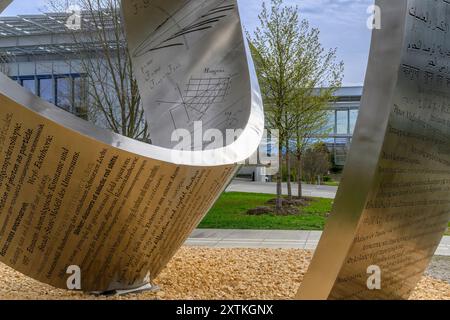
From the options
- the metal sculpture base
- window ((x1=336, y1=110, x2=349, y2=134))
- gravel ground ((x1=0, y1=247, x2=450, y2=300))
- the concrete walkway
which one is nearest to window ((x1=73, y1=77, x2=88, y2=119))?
the concrete walkway

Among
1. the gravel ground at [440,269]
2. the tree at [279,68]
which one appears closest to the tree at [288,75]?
the tree at [279,68]

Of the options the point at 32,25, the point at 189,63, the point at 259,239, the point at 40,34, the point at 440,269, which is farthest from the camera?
the point at 32,25

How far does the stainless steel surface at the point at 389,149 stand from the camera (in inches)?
145

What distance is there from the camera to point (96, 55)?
54.6 ft

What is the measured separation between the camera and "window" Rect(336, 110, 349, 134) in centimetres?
2838

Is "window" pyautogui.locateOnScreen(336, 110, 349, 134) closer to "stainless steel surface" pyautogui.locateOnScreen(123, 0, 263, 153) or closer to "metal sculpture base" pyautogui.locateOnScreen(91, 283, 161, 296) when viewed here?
"stainless steel surface" pyautogui.locateOnScreen(123, 0, 263, 153)

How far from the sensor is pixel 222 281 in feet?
25.6

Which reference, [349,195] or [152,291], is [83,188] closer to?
[152,291]

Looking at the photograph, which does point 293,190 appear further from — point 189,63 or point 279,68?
point 189,63

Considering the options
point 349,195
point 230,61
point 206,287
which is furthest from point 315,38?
point 349,195

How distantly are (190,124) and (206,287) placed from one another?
90.1 inches

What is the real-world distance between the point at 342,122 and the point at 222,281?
72.8 feet

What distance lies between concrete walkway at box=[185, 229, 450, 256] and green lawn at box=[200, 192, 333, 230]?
1.09 meters

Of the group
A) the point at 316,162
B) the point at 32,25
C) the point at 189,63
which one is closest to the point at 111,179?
the point at 189,63
